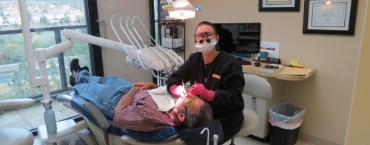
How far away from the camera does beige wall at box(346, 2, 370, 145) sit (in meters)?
0.42

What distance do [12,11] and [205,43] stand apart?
2.01 metres

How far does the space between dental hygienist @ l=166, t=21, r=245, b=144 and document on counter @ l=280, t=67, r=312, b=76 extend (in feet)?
2.60

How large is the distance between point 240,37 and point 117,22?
1.48 meters

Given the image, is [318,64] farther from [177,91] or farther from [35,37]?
[35,37]

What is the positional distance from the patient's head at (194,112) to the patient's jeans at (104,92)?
547 mm

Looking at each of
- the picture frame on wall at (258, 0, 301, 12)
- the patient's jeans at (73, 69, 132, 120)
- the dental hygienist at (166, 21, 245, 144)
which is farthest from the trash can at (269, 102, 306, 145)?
the patient's jeans at (73, 69, 132, 120)

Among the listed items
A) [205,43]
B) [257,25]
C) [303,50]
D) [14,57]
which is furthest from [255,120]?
[14,57]

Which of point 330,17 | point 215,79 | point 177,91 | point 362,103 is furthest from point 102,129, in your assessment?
point 330,17

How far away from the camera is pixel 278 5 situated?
2.45m

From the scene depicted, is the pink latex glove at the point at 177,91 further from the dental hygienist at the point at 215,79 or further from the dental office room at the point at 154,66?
the dental office room at the point at 154,66

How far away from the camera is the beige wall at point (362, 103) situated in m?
0.42

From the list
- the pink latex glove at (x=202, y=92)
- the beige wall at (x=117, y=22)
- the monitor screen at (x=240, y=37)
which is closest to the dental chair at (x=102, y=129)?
the pink latex glove at (x=202, y=92)

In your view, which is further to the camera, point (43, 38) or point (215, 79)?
point (43, 38)

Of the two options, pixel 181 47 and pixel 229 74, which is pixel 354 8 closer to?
pixel 229 74
